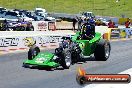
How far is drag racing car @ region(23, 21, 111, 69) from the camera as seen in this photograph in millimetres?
16234

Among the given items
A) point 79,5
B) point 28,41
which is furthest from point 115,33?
point 79,5

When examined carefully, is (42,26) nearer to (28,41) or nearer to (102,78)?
(28,41)

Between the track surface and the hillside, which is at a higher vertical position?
the track surface

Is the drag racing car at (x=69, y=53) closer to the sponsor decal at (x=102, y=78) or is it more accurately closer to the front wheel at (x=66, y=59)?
the front wheel at (x=66, y=59)

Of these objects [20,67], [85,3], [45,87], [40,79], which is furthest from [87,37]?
[85,3]

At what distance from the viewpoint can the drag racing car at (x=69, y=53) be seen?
1623 centimetres

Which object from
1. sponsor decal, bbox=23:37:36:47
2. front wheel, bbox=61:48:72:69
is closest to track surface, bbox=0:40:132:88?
front wheel, bbox=61:48:72:69

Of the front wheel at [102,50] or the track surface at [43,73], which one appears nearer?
the track surface at [43,73]

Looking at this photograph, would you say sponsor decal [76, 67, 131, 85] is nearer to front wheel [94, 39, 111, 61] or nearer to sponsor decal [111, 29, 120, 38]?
front wheel [94, 39, 111, 61]

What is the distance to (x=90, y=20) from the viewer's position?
20.4 m

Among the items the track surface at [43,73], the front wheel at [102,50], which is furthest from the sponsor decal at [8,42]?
the front wheel at [102,50]

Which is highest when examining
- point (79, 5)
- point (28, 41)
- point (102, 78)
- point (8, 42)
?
point (102, 78)

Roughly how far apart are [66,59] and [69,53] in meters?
0.31

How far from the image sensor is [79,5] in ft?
261
